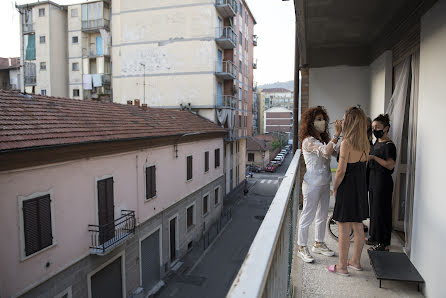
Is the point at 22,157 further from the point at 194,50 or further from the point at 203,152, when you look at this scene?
the point at 194,50

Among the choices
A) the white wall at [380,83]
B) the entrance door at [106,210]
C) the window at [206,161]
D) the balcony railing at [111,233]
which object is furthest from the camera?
the window at [206,161]

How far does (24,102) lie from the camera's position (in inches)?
360

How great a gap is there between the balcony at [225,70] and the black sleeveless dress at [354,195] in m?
20.4

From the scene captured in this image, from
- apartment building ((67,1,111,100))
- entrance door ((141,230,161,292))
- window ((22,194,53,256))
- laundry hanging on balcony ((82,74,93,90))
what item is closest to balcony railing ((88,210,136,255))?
window ((22,194,53,256))

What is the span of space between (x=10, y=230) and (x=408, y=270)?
7.53m

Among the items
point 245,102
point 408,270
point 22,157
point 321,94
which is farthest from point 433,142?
point 245,102

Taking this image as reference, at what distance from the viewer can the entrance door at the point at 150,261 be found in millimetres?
12008

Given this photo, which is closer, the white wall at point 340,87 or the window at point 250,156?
the white wall at point 340,87

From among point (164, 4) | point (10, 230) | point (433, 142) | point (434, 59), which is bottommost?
point (10, 230)

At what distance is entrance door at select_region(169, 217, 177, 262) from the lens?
47.0ft

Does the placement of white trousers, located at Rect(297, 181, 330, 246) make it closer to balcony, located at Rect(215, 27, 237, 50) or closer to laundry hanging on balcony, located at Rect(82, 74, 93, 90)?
balcony, located at Rect(215, 27, 237, 50)

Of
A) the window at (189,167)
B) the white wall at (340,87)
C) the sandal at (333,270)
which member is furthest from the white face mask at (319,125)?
the window at (189,167)

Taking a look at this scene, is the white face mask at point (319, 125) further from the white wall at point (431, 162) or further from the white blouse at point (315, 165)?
the white wall at point (431, 162)

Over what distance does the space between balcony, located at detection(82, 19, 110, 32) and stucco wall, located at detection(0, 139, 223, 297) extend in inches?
702
